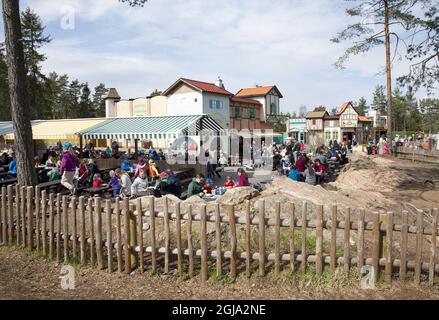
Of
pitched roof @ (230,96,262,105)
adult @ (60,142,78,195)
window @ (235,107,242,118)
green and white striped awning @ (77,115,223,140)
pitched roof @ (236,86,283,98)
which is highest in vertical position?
pitched roof @ (236,86,283,98)

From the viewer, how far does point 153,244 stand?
4746 mm

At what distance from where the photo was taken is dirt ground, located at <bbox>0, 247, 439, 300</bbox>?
4.21 m

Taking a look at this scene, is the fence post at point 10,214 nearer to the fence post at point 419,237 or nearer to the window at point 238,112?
the fence post at point 419,237

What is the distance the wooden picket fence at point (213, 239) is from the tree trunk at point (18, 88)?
104 centimetres

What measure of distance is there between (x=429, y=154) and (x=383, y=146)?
17.3 ft

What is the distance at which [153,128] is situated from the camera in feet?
→ 56.4

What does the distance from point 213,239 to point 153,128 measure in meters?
12.6

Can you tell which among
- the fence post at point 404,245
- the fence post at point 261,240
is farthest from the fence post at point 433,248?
the fence post at point 261,240

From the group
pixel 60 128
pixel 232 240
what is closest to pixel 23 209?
pixel 232 240

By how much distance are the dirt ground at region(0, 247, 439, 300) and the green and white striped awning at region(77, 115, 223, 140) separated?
1131 cm

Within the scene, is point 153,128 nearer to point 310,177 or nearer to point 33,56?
point 310,177

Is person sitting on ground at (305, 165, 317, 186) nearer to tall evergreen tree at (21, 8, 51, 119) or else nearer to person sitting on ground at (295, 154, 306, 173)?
person sitting on ground at (295, 154, 306, 173)

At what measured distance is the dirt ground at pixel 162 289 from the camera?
166 inches

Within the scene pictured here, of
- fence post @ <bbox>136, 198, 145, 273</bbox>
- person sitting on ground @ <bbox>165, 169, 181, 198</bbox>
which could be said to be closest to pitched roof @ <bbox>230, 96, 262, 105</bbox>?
person sitting on ground @ <bbox>165, 169, 181, 198</bbox>
